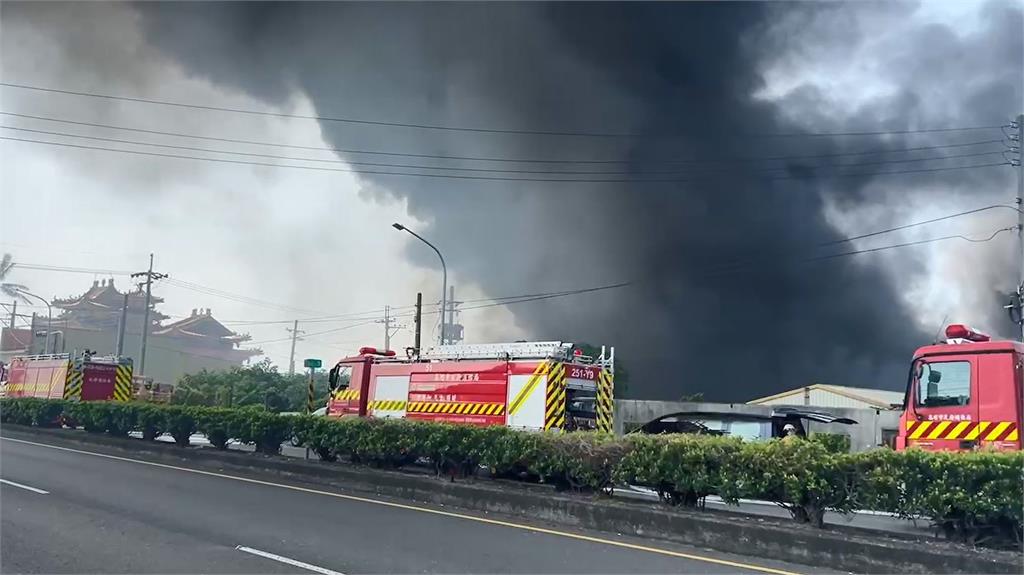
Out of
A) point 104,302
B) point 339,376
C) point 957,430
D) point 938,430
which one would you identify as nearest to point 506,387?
point 339,376

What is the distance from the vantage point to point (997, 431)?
31.1 ft

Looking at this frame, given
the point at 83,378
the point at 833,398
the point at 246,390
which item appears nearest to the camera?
the point at 83,378

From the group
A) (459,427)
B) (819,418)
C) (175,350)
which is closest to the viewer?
(459,427)

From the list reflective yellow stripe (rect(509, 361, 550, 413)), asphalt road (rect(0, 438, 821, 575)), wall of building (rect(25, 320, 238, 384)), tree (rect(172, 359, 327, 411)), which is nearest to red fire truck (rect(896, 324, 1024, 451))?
asphalt road (rect(0, 438, 821, 575))

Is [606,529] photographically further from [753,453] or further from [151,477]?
[151,477]

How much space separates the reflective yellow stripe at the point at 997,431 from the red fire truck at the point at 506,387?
6.71 m

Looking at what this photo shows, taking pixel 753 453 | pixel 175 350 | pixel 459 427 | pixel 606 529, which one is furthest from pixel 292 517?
pixel 175 350

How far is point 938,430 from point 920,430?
22cm

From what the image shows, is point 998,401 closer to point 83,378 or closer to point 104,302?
point 83,378

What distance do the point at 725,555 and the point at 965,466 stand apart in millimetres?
2401

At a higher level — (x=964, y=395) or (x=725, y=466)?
(x=964, y=395)

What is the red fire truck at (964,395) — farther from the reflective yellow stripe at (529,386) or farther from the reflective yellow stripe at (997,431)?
the reflective yellow stripe at (529,386)

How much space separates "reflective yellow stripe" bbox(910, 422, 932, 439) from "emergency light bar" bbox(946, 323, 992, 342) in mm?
1399

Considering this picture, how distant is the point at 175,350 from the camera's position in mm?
69438
